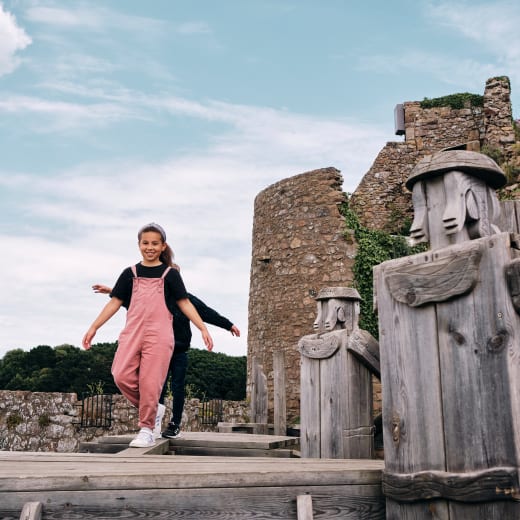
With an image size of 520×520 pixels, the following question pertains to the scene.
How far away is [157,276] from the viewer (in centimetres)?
448

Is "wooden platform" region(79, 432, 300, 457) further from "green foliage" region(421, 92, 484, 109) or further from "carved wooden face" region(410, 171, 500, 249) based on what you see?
"green foliage" region(421, 92, 484, 109)

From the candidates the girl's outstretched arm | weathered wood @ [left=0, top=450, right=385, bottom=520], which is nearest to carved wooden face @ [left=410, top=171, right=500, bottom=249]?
weathered wood @ [left=0, top=450, right=385, bottom=520]

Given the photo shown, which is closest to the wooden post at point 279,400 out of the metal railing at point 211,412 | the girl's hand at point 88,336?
the girl's hand at point 88,336

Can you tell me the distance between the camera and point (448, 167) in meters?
2.67

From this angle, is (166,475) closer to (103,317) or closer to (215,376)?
(103,317)

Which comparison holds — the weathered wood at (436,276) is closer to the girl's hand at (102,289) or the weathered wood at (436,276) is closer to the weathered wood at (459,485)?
the weathered wood at (459,485)

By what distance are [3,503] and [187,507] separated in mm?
750

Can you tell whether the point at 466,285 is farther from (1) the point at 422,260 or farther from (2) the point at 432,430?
(2) the point at 432,430

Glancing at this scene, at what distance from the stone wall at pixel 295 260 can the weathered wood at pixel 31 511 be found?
11182mm

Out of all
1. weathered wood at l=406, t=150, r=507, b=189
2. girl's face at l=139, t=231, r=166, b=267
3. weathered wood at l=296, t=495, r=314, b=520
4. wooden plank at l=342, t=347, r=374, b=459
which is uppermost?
girl's face at l=139, t=231, r=166, b=267

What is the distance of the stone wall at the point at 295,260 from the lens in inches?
540

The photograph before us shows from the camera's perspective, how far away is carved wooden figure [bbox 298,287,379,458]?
3.87 m

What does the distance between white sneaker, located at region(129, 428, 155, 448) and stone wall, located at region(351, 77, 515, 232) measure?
12771mm

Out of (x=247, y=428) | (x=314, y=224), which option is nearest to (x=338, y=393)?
(x=247, y=428)
